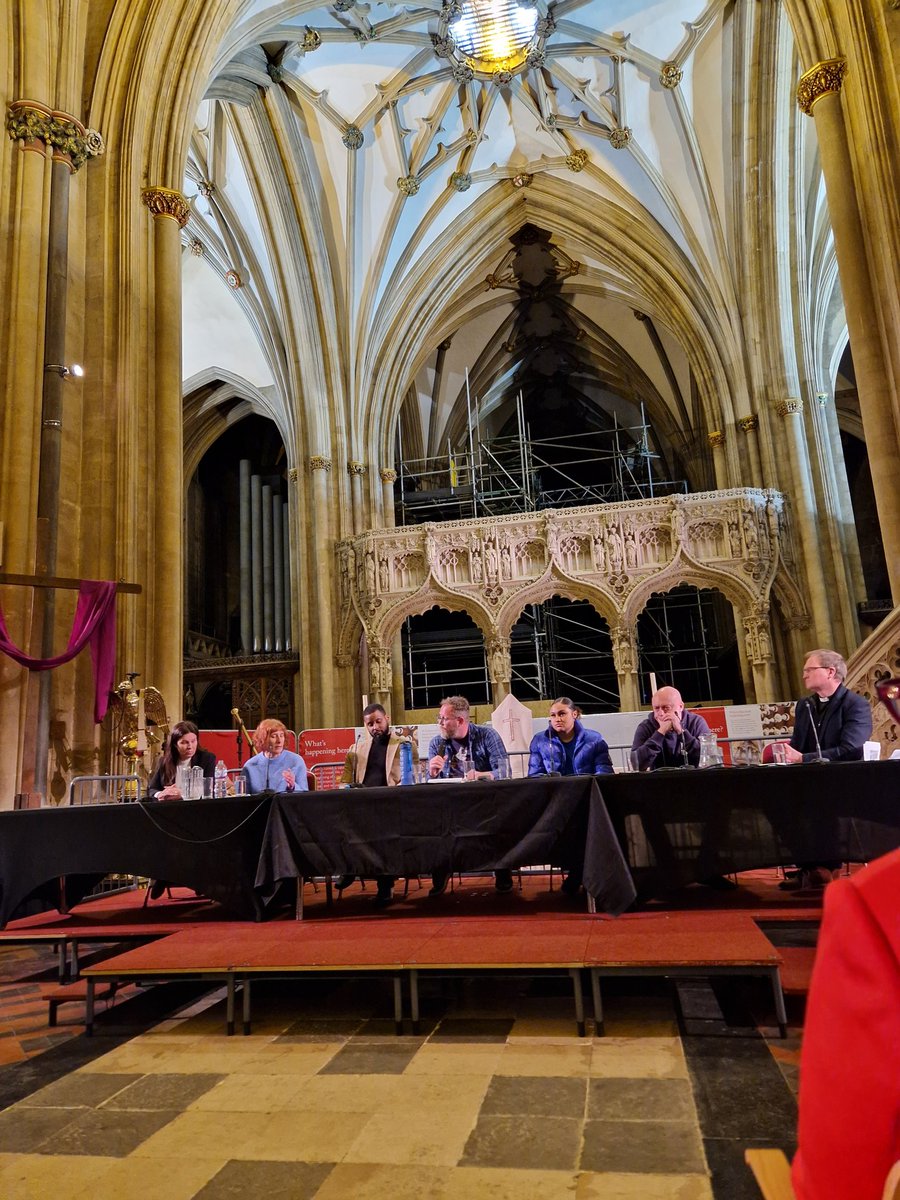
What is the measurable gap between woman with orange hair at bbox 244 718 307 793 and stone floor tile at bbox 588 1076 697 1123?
301 centimetres

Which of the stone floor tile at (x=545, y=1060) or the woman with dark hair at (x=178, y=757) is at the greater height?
the woman with dark hair at (x=178, y=757)

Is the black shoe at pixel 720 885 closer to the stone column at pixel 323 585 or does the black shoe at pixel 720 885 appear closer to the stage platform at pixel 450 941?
the stage platform at pixel 450 941

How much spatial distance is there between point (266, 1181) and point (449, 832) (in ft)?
5.76

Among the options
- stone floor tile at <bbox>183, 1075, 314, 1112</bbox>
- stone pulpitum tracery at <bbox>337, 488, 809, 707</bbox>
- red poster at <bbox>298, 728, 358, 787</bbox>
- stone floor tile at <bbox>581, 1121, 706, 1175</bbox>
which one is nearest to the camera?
stone floor tile at <bbox>581, 1121, 706, 1175</bbox>

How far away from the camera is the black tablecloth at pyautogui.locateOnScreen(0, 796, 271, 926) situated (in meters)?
3.74

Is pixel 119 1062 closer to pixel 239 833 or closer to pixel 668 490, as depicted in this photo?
pixel 239 833

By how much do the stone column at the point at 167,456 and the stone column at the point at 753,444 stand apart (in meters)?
10.1

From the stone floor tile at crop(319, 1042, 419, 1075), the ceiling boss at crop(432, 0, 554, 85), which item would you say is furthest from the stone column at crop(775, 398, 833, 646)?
the stone floor tile at crop(319, 1042, 419, 1075)

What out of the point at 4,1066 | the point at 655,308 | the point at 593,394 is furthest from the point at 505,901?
the point at 593,394

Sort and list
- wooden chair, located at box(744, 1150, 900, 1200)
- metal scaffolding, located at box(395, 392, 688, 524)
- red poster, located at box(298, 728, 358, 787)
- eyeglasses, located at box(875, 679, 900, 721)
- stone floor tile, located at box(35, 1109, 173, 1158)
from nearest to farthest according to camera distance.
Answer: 1. wooden chair, located at box(744, 1150, 900, 1200)
2. stone floor tile, located at box(35, 1109, 173, 1158)
3. eyeglasses, located at box(875, 679, 900, 721)
4. red poster, located at box(298, 728, 358, 787)
5. metal scaffolding, located at box(395, 392, 688, 524)

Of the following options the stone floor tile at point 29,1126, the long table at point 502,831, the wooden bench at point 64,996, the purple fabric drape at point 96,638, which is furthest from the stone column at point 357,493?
the stone floor tile at point 29,1126

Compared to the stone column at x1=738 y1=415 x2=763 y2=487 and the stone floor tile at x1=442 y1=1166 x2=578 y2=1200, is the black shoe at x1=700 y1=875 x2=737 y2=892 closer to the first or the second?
the stone floor tile at x1=442 y1=1166 x2=578 y2=1200

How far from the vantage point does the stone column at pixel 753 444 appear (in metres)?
14.6

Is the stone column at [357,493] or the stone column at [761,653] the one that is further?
the stone column at [357,493]
